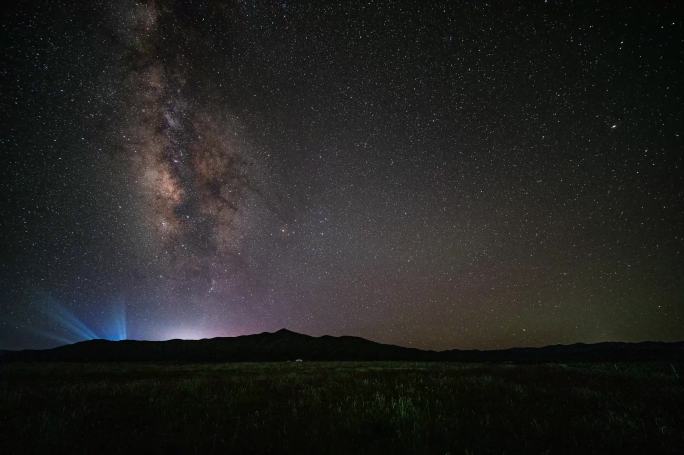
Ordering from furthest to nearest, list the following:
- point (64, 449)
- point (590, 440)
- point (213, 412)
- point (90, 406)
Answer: point (90, 406)
point (213, 412)
point (590, 440)
point (64, 449)

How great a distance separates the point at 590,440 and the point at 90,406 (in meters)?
8.28

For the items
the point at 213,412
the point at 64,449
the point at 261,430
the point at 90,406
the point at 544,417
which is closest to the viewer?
the point at 64,449

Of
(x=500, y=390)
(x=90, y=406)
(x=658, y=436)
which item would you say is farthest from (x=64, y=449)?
(x=500, y=390)

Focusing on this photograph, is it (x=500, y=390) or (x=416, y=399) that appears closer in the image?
(x=416, y=399)

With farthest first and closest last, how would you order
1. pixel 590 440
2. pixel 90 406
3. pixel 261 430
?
pixel 90 406 → pixel 261 430 → pixel 590 440

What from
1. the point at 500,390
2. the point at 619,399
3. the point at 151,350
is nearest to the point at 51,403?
the point at 500,390

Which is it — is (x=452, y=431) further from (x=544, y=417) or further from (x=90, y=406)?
(x=90, y=406)

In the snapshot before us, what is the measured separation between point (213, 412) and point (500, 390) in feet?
21.6

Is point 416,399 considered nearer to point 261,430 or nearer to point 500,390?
point 500,390

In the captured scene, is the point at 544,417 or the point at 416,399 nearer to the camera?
the point at 544,417

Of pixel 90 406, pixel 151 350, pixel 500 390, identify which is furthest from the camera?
pixel 151 350

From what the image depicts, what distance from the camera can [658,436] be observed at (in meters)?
3.69

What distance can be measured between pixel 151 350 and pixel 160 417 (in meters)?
183

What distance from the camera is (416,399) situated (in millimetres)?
6133
